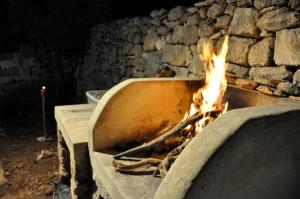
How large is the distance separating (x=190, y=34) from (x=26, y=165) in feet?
11.3

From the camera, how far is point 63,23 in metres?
9.27

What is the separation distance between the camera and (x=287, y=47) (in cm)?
262

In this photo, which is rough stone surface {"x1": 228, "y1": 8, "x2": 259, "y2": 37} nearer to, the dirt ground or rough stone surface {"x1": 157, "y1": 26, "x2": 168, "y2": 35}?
rough stone surface {"x1": 157, "y1": 26, "x2": 168, "y2": 35}

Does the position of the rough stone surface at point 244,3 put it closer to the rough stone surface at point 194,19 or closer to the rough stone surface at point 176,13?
the rough stone surface at point 194,19

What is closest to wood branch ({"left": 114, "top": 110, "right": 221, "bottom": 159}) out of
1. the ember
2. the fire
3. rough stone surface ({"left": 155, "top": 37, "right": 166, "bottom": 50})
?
the ember

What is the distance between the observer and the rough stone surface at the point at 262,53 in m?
2.82

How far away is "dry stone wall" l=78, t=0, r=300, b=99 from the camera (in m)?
2.65

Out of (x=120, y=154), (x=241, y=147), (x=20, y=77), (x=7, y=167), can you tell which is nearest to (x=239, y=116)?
(x=241, y=147)

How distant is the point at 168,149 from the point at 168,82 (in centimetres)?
64

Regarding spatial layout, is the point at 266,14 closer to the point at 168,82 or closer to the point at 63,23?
the point at 168,82

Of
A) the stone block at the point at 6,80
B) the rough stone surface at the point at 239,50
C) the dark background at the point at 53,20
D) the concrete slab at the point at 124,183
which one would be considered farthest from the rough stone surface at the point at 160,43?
the stone block at the point at 6,80

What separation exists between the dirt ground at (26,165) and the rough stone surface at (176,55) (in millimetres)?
2498

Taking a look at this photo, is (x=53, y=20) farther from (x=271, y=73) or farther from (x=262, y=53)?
(x=271, y=73)

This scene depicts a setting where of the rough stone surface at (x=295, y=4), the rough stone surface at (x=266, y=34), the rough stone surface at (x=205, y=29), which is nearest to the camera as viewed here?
the rough stone surface at (x=295, y=4)
